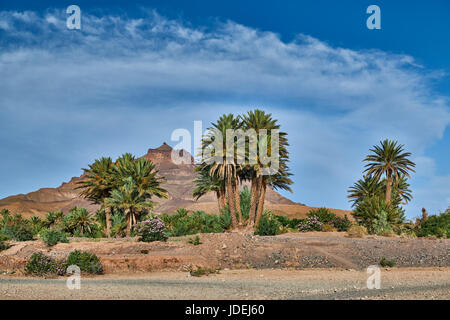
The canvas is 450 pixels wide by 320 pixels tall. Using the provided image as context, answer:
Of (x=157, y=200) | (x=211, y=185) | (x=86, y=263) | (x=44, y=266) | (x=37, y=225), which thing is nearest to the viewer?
(x=44, y=266)

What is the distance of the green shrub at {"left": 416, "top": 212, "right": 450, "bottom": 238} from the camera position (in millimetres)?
35531

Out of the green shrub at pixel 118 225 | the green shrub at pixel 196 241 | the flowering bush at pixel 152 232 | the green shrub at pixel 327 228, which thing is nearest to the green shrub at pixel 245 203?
the green shrub at pixel 327 228

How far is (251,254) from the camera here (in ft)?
70.2

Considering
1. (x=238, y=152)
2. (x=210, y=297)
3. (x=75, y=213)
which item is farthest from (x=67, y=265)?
(x=75, y=213)

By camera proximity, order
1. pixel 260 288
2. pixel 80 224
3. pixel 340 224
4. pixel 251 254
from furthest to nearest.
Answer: pixel 340 224 < pixel 80 224 < pixel 251 254 < pixel 260 288

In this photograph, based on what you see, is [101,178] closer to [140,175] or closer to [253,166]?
[140,175]

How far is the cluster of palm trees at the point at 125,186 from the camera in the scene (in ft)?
117

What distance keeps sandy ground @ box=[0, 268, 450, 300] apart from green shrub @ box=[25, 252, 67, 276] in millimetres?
1595

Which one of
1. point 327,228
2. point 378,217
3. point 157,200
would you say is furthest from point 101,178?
point 157,200

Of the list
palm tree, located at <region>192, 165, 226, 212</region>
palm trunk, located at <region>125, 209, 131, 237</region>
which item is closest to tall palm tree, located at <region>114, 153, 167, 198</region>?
palm trunk, located at <region>125, 209, 131, 237</region>

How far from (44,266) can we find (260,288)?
954 cm

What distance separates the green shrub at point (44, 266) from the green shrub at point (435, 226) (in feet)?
92.8

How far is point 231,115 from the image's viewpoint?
34750mm

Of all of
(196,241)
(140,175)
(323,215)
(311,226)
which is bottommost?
(311,226)
